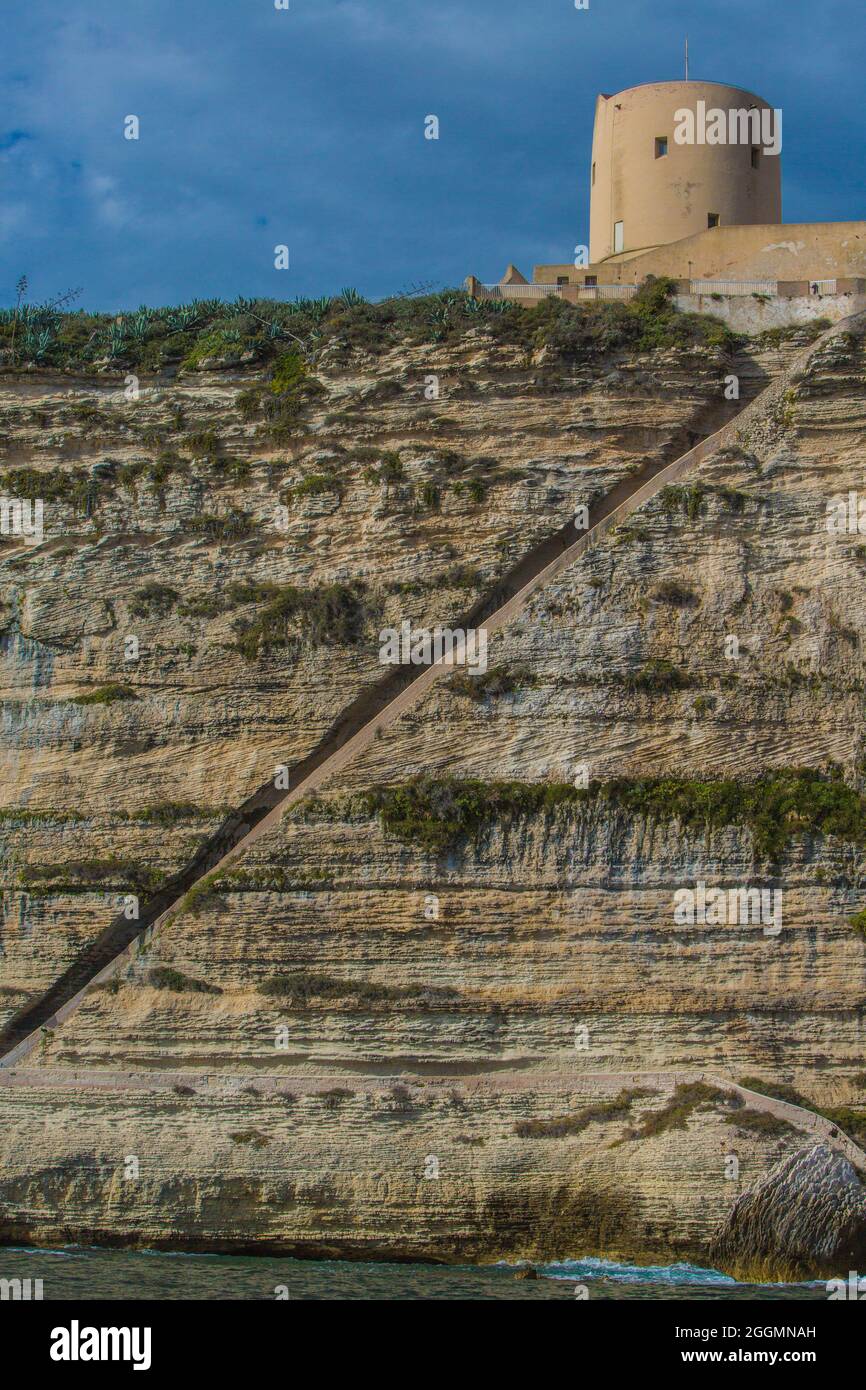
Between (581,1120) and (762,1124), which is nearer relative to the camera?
(762,1124)

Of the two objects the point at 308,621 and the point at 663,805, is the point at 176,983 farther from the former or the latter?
the point at 663,805

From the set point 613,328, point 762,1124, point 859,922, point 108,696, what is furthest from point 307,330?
point 762,1124

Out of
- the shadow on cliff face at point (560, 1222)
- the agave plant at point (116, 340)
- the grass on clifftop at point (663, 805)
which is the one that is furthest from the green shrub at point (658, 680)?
the agave plant at point (116, 340)

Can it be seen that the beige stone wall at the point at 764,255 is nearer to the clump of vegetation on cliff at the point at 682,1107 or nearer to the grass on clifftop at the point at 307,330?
the grass on clifftop at the point at 307,330

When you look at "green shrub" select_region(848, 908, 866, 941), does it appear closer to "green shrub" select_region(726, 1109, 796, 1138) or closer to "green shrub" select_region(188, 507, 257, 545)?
"green shrub" select_region(726, 1109, 796, 1138)

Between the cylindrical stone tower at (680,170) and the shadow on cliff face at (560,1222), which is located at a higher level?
the cylindrical stone tower at (680,170)

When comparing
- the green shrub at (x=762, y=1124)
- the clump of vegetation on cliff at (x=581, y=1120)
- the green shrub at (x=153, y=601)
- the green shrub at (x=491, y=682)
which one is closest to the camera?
the green shrub at (x=762, y=1124)

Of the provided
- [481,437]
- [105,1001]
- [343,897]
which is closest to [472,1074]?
[343,897]
